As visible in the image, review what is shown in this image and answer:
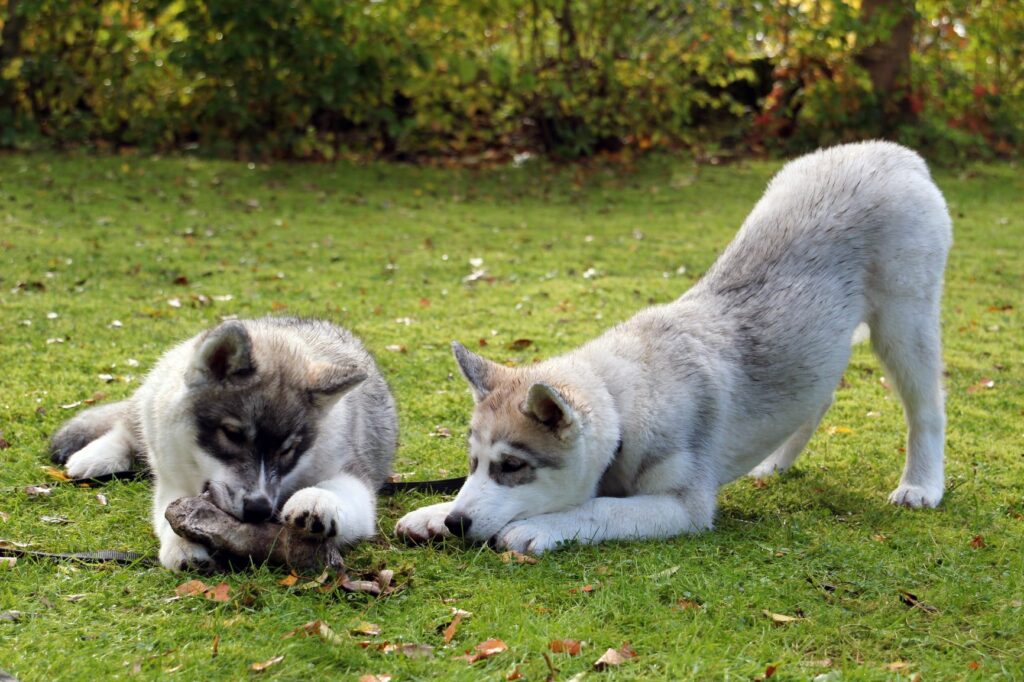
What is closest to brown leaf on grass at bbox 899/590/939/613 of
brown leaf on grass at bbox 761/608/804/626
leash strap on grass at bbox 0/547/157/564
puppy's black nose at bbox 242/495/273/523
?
brown leaf on grass at bbox 761/608/804/626

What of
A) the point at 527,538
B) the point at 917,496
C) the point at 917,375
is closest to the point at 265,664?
the point at 527,538

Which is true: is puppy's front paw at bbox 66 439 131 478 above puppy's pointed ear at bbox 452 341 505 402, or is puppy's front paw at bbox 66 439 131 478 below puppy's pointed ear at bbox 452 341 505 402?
below

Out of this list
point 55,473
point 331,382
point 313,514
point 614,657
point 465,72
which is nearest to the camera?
point 614,657

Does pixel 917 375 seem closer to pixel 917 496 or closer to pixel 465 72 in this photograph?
pixel 917 496

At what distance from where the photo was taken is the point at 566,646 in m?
3.93

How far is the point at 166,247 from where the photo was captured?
39.4ft

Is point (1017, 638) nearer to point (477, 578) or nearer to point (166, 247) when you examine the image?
point (477, 578)

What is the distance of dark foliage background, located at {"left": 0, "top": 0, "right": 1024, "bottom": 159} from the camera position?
16234mm

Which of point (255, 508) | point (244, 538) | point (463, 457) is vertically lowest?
point (463, 457)

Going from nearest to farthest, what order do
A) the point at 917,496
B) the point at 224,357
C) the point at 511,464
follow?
the point at 224,357, the point at 511,464, the point at 917,496

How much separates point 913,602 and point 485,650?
1.77 m

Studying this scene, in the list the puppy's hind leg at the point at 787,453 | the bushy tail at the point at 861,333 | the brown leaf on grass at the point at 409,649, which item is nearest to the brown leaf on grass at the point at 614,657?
the brown leaf on grass at the point at 409,649

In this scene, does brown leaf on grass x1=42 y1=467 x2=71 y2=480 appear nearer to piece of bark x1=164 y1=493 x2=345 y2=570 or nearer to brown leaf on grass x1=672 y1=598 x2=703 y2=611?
piece of bark x1=164 y1=493 x2=345 y2=570

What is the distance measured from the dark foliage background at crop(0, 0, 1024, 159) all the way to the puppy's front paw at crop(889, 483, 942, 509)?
1188 centimetres
